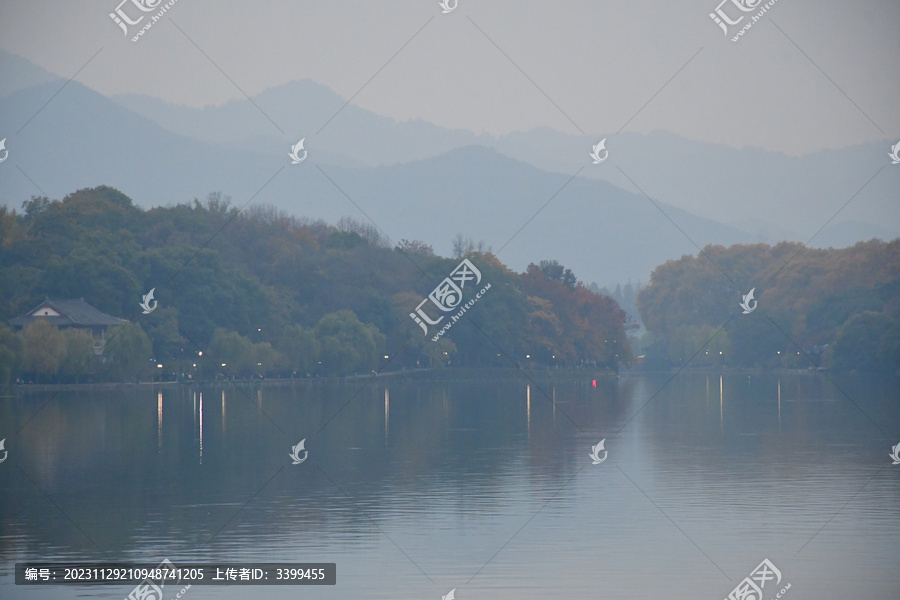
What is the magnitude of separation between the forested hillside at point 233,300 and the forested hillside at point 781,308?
17738 mm

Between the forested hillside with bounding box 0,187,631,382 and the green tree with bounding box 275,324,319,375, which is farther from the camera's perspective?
the green tree with bounding box 275,324,319,375

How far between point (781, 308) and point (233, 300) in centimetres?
5884

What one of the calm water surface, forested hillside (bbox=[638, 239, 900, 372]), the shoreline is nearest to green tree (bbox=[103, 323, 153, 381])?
the shoreline

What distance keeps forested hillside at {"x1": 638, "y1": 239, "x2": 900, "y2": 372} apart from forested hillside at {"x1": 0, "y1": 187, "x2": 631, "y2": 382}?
58.2ft

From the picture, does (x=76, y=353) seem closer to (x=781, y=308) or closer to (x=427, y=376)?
(x=427, y=376)

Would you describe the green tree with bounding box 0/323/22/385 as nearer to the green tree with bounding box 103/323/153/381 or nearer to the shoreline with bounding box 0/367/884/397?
the shoreline with bounding box 0/367/884/397

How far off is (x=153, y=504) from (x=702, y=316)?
11603 centimetres

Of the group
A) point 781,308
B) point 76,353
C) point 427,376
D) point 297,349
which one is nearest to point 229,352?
→ point 297,349

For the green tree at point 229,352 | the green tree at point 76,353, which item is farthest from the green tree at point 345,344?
the green tree at point 76,353

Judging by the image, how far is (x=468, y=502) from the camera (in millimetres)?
20234

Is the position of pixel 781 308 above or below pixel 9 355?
above

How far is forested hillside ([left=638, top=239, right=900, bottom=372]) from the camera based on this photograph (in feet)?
286

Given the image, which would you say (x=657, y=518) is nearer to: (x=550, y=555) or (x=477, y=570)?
(x=550, y=555)

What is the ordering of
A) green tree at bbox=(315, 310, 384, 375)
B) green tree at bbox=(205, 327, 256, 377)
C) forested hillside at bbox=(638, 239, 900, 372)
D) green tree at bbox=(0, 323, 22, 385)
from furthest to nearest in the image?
forested hillside at bbox=(638, 239, 900, 372), green tree at bbox=(315, 310, 384, 375), green tree at bbox=(205, 327, 256, 377), green tree at bbox=(0, 323, 22, 385)
